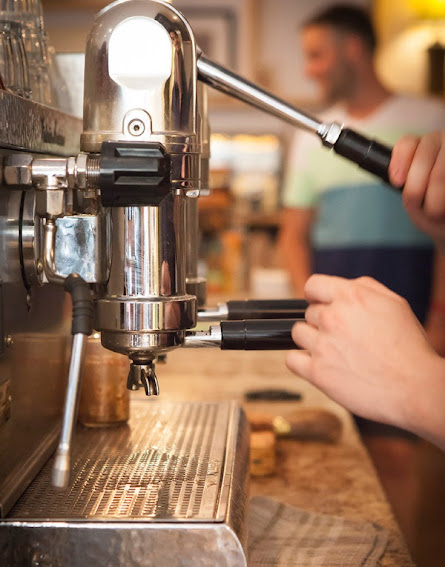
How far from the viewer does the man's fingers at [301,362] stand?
0.70 metres

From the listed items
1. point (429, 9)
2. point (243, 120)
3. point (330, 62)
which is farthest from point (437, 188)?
point (243, 120)

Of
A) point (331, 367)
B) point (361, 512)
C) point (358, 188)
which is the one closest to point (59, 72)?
point (331, 367)

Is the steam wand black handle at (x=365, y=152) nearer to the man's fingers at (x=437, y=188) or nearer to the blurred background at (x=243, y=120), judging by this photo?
the man's fingers at (x=437, y=188)

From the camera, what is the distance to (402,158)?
772 millimetres

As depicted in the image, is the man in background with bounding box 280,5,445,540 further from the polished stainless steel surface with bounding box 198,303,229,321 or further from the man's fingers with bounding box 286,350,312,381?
the man's fingers with bounding box 286,350,312,381

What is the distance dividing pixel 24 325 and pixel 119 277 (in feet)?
0.43

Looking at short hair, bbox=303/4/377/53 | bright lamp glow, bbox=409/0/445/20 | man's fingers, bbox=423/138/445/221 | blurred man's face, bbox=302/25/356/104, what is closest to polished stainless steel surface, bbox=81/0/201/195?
man's fingers, bbox=423/138/445/221

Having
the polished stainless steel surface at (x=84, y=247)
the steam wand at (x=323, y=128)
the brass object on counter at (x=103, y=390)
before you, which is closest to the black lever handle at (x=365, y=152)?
the steam wand at (x=323, y=128)

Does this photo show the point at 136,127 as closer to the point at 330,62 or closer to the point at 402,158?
the point at 402,158

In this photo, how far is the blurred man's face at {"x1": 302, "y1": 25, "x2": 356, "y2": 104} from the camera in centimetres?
254

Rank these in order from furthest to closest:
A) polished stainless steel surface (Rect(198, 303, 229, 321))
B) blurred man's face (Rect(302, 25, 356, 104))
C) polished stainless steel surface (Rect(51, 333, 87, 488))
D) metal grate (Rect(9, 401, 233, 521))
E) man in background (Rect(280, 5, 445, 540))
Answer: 1. blurred man's face (Rect(302, 25, 356, 104))
2. man in background (Rect(280, 5, 445, 540))
3. polished stainless steel surface (Rect(198, 303, 229, 321))
4. metal grate (Rect(9, 401, 233, 521))
5. polished stainless steel surface (Rect(51, 333, 87, 488))

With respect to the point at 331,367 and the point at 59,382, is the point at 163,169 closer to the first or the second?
the point at 331,367

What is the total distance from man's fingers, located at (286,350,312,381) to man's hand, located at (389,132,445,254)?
0.20 m

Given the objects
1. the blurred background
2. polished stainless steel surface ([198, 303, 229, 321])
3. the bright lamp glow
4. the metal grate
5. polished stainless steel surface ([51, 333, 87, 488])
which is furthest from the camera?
the blurred background
